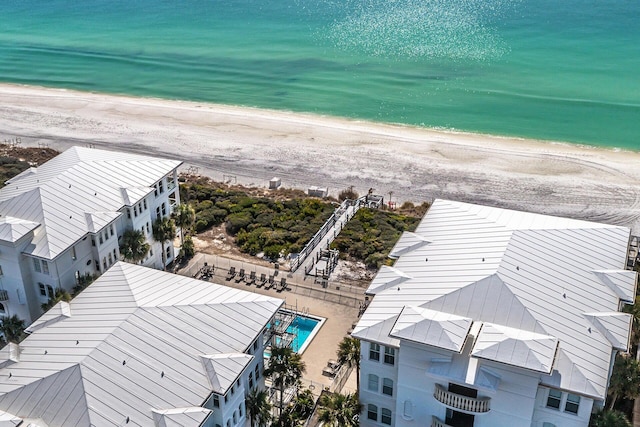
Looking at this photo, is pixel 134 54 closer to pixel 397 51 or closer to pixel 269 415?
pixel 397 51

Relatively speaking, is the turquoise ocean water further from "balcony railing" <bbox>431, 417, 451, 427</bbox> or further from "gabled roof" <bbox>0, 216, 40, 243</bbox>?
"balcony railing" <bbox>431, 417, 451, 427</bbox>

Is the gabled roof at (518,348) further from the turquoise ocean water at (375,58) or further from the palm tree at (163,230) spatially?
the turquoise ocean water at (375,58)

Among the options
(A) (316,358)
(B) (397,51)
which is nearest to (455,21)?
(B) (397,51)

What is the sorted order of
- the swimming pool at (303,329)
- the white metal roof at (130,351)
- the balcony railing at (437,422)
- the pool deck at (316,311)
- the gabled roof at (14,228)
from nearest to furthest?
1. the white metal roof at (130,351)
2. the balcony railing at (437,422)
3. the gabled roof at (14,228)
4. the pool deck at (316,311)
5. the swimming pool at (303,329)

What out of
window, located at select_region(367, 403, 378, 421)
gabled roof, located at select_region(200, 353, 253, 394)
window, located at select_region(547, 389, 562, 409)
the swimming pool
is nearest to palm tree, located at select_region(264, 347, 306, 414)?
gabled roof, located at select_region(200, 353, 253, 394)

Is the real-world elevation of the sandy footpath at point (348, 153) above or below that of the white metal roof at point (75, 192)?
below

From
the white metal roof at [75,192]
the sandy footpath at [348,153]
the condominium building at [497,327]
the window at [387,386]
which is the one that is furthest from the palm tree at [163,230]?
the sandy footpath at [348,153]
